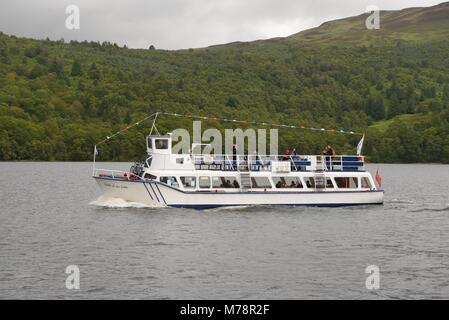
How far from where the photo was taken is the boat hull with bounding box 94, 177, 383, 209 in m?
65.7

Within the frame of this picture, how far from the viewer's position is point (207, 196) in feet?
219

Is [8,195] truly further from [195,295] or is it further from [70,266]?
[195,295]

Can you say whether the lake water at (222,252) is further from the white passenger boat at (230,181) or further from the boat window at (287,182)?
the boat window at (287,182)

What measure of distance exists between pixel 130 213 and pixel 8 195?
3288 centimetres

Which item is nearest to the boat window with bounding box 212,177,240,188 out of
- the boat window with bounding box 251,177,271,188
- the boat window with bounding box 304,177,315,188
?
the boat window with bounding box 251,177,271,188

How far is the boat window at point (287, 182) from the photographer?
231ft

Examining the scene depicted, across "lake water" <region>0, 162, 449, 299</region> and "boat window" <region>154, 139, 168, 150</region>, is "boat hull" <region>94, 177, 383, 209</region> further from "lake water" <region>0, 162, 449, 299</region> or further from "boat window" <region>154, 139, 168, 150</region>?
"boat window" <region>154, 139, 168, 150</region>

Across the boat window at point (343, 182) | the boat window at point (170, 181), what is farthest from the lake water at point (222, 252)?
the boat window at point (343, 182)

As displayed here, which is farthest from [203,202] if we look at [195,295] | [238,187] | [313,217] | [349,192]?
[195,295]

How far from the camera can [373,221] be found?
66938 millimetres

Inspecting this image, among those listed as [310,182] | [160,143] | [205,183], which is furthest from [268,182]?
[160,143]

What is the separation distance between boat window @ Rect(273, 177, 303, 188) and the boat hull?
4.09 feet

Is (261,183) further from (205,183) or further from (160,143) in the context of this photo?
(160,143)

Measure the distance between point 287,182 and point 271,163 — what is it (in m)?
3.23
